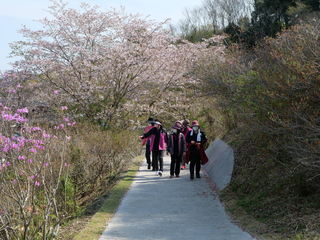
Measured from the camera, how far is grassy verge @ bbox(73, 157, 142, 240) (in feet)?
24.8

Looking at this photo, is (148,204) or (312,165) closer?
(312,165)

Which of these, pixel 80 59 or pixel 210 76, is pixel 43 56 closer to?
pixel 80 59

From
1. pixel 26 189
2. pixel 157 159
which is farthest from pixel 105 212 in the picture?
pixel 157 159

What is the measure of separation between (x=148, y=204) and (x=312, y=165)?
12.3 feet

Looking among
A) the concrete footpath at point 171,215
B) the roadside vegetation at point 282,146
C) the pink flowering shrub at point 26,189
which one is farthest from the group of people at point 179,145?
the pink flowering shrub at point 26,189

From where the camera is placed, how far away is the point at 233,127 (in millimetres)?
16641

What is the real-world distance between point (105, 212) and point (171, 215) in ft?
4.27

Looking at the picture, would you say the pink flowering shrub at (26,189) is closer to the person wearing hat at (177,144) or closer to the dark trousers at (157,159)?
the person wearing hat at (177,144)

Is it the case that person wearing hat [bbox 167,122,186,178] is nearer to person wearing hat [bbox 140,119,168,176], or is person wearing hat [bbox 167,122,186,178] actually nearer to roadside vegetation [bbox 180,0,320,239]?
person wearing hat [bbox 140,119,168,176]

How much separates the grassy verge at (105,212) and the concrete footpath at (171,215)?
0.42ft

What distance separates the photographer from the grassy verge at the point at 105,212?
757 centimetres

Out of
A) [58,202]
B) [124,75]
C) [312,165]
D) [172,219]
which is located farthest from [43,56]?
[312,165]

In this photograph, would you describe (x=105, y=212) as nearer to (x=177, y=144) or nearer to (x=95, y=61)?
(x=177, y=144)

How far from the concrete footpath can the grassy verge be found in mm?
129
